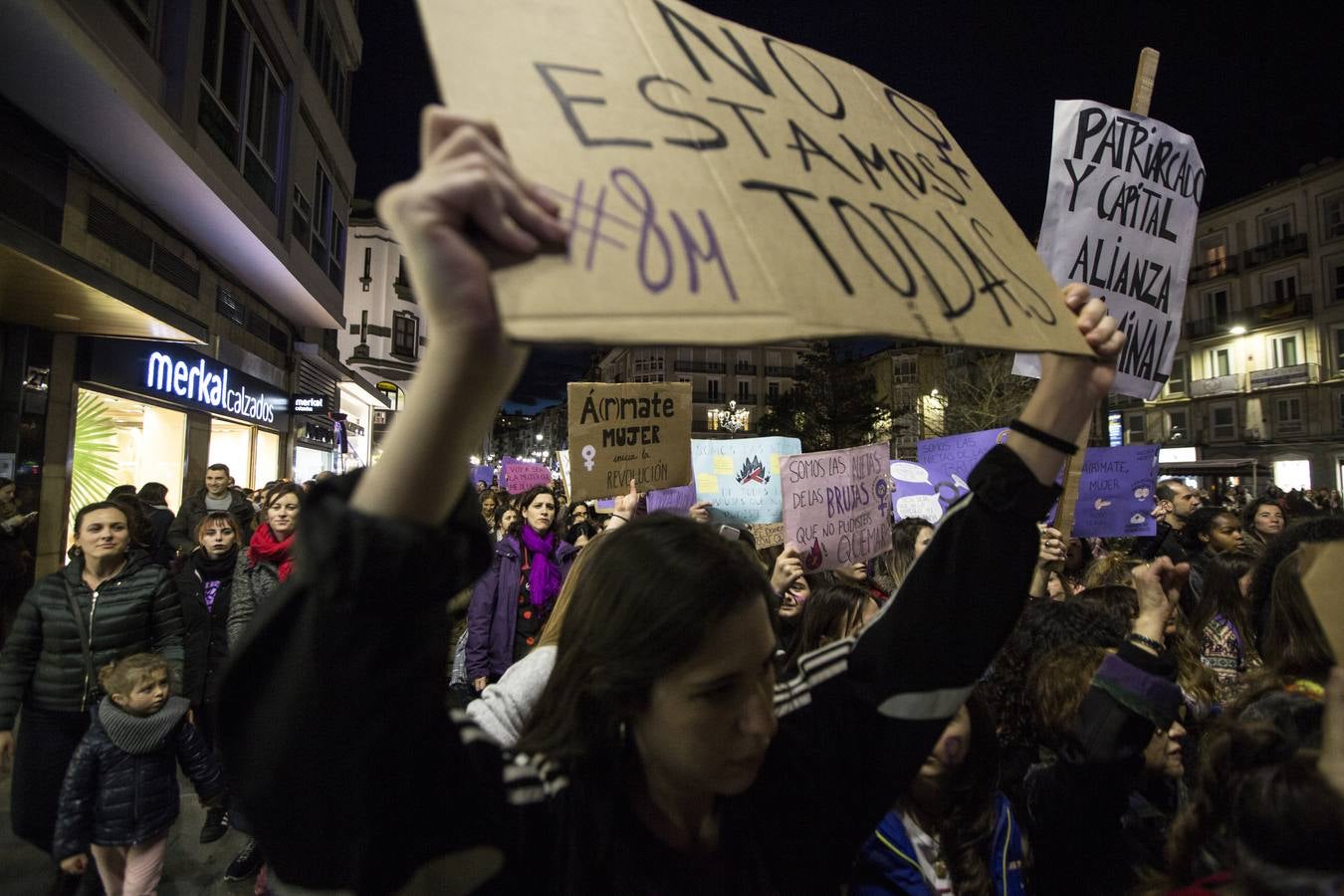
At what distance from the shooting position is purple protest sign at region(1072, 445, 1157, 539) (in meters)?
6.83

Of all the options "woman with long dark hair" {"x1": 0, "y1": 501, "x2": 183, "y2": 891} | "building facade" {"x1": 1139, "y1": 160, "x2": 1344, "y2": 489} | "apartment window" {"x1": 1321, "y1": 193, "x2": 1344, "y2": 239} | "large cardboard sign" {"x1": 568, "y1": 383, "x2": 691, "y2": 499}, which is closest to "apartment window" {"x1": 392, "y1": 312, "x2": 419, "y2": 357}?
"large cardboard sign" {"x1": 568, "y1": 383, "x2": 691, "y2": 499}

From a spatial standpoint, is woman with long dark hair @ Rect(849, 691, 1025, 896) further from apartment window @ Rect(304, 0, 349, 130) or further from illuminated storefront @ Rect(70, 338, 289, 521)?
apartment window @ Rect(304, 0, 349, 130)

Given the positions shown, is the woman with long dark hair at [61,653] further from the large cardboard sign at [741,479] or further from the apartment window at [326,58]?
the apartment window at [326,58]

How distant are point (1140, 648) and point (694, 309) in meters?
1.82

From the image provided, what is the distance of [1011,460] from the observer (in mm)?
1416

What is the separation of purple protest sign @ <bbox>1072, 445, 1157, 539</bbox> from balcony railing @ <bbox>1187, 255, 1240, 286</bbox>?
Answer: 44.8m

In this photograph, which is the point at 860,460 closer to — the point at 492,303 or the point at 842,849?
the point at 842,849

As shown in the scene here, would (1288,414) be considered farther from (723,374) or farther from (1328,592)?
(1328,592)

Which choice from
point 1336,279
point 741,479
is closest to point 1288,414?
point 1336,279

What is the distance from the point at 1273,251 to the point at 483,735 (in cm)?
5263

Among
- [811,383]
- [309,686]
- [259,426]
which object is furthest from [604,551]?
[811,383]

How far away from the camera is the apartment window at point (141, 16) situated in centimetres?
813

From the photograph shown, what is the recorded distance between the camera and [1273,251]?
3997cm

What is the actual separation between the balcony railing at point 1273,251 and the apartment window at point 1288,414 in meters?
7.84
